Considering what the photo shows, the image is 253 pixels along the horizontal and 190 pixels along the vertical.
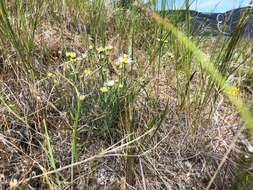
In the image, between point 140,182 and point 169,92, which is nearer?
point 140,182

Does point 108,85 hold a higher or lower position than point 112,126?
higher

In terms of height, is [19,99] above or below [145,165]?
above

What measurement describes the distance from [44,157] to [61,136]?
0.36ft

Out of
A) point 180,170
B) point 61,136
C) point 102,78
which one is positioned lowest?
point 180,170

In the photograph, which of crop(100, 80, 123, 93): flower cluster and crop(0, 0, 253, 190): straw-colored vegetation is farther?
crop(100, 80, 123, 93): flower cluster

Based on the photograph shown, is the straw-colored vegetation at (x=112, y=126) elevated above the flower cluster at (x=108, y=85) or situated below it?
below

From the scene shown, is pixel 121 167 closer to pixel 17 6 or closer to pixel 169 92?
pixel 169 92

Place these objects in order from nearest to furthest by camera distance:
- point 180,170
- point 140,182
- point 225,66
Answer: point 140,182
point 180,170
point 225,66

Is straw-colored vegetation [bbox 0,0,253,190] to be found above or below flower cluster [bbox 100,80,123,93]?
below

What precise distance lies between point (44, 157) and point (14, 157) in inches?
3.7

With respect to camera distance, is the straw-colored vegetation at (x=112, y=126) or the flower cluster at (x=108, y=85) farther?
the flower cluster at (x=108, y=85)

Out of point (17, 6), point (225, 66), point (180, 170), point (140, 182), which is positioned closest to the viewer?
point (140, 182)

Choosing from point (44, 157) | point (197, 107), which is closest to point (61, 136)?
point (44, 157)

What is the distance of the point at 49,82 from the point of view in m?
1.54
